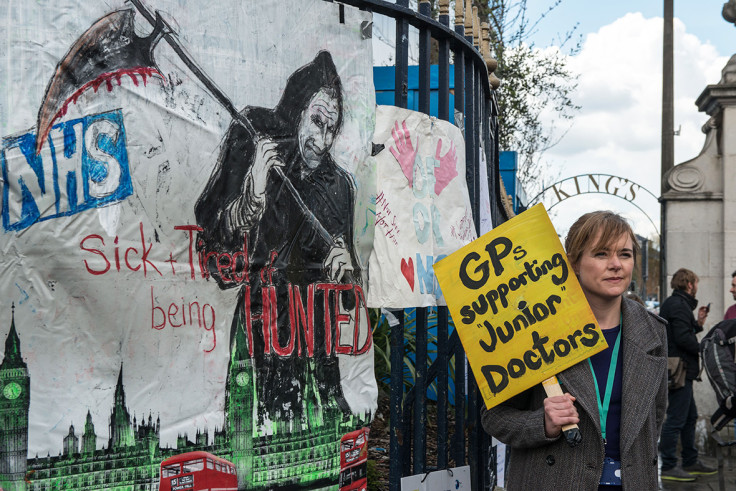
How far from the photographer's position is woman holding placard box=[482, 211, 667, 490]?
9.45ft

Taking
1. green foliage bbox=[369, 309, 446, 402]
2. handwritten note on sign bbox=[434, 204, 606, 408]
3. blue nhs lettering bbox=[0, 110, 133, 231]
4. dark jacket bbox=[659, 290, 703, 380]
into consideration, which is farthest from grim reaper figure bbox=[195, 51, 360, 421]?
dark jacket bbox=[659, 290, 703, 380]

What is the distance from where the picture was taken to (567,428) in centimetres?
285

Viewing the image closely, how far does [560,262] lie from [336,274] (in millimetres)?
855

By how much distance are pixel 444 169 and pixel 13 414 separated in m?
2.06

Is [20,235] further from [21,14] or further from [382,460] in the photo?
[382,460]

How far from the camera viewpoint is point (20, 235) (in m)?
2.39

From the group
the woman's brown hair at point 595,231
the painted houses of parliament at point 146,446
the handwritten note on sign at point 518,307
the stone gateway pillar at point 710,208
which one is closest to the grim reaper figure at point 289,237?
the painted houses of parliament at point 146,446

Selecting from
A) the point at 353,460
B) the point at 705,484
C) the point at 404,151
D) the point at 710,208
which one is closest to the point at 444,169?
the point at 404,151

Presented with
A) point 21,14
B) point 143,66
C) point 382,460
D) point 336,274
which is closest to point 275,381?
point 336,274

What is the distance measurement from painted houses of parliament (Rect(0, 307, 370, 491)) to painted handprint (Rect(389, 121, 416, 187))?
1040 mm

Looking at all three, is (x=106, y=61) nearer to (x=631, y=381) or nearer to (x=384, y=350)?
(x=631, y=381)

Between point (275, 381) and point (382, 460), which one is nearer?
point (275, 381)

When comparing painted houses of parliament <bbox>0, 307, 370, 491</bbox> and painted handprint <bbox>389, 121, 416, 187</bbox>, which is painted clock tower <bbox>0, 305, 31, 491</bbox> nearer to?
painted houses of parliament <bbox>0, 307, 370, 491</bbox>

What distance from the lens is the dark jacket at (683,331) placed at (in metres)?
8.03
